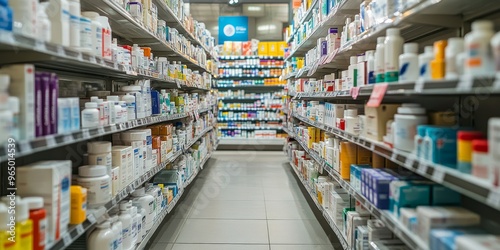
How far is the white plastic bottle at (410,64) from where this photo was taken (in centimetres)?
182

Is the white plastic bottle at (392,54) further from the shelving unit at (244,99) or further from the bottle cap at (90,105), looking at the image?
the shelving unit at (244,99)

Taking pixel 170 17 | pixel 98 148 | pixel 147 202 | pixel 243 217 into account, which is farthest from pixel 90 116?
pixel 170 17

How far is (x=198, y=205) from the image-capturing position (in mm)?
4887

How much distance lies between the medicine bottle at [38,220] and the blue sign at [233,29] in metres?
10.5

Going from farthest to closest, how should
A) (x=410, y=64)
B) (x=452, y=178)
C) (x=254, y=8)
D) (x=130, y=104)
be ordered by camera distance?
(x=254, y=8) < (x=130, y=104) < (x=410, y=64) < (x=452, y=178)

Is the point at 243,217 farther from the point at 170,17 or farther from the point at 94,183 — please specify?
the point at 170,17

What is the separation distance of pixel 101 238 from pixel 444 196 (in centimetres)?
190

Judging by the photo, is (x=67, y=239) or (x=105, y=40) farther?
(x=105, y=40)

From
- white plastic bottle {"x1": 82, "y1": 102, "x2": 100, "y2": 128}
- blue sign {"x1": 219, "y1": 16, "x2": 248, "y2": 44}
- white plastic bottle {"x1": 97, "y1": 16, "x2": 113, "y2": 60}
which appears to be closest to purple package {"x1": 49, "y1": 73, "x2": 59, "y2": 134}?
white plastic bottle {"x1": 82, "y1": 102, "x2": 100, "y2": 128}

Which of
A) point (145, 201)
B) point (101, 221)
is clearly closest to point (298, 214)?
point (145, 201)

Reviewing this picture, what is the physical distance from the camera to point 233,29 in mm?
11727

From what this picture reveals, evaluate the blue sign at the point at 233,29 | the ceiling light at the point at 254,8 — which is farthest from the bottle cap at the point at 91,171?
the ceiling light at the point at 254,8

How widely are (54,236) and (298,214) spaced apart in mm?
3281

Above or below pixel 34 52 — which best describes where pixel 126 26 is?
above
